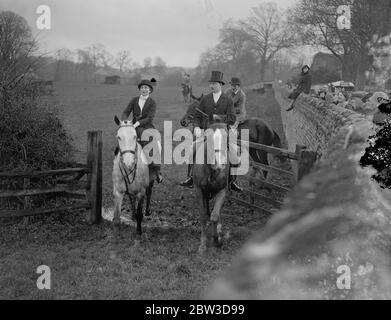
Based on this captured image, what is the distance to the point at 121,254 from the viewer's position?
6383 millimetres

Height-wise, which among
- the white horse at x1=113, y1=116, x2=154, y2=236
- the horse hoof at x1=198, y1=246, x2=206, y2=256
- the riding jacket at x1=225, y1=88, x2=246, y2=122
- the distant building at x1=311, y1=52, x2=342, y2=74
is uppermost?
the distant building at x1=311, y1=52, x2=342, y2=74

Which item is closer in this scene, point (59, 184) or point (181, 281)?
point (181, 281)

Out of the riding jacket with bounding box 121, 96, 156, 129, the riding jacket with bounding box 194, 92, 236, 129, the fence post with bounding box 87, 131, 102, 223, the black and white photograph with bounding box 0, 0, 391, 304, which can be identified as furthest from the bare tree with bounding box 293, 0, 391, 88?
the fence post with bounding box 87, 131, 102, 223

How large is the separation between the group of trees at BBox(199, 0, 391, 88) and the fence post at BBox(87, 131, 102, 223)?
760 inches

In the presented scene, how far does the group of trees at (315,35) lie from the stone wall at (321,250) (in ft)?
76.1

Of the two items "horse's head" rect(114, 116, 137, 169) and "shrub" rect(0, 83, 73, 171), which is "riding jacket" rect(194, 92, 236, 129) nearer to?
"horse's head" rect(114, 116, 137, 169)

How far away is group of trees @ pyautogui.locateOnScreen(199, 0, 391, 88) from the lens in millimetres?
25312

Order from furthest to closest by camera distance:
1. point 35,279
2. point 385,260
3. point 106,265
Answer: point 106,265
point 35,279
point 385,260

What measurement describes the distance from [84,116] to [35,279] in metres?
26.1
